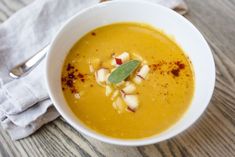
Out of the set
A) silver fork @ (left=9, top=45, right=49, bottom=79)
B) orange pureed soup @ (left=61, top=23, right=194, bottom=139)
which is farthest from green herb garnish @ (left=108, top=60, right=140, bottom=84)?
silver fork @ (left=9, top=45, right=49, bottom=79)

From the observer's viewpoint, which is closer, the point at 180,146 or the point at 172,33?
the point at 180,146

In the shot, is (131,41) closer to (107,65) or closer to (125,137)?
(107,65)

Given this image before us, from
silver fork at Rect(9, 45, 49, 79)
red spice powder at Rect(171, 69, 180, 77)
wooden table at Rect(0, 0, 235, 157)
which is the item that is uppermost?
silver fork at Rect(9, 45, 49, 79)

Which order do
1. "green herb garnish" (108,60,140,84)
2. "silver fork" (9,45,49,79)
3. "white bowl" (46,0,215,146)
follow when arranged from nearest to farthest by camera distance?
"white bowl" (46,0,215,146) < "green herb garnish" (108,60,140,84) < "silver fork" (9,45,49,79)

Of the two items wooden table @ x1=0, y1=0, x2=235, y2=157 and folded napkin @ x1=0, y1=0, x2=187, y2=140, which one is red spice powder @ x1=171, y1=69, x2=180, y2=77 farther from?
folded napkin @ x1=0, y1=0, x2=187, y2=140

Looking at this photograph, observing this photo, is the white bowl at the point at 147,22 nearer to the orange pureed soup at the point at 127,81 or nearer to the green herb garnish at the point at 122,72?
the orange pureed soup at the point at 127,81

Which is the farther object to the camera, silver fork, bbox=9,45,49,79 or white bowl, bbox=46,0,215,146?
silver fork, bbox=9,45,49,79

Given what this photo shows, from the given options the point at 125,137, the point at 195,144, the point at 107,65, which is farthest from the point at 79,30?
the point at 195,144
